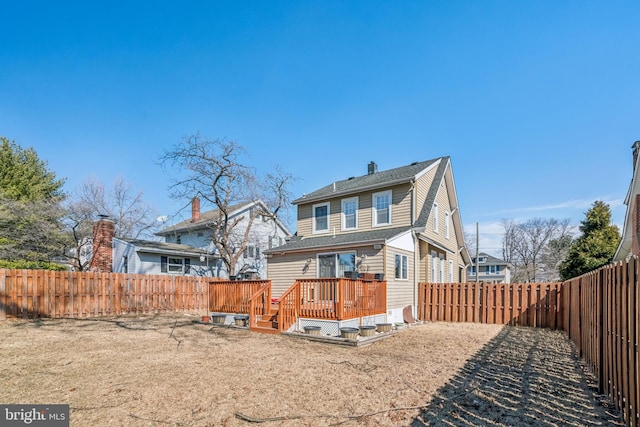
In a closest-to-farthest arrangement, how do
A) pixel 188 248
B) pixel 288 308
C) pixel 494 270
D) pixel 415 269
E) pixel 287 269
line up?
pixel 288 308, pixel 415 269, pixel 287 269, pixel 188 248, pixel 494 270

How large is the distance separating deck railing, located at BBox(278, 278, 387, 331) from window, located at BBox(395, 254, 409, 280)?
2614 mm

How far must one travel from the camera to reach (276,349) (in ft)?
26.1

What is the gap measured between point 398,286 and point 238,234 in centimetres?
1638

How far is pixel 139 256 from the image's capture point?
2228 cm

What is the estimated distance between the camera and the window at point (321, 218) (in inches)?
682

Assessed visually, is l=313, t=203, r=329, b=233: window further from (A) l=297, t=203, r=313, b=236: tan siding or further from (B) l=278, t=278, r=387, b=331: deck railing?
(B) l=278, t=278, r=387, b=331: deck railing

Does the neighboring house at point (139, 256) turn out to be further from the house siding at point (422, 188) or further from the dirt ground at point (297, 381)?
the house siding at point (422, 188)

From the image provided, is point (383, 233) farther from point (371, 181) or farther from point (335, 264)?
point (371, 181)

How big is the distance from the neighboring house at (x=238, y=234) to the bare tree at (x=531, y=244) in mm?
38043

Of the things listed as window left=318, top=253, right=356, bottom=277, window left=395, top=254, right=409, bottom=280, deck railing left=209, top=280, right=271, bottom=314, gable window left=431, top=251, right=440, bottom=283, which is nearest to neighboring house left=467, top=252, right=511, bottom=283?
gable window left=431, top=251, right=440, bottom=283

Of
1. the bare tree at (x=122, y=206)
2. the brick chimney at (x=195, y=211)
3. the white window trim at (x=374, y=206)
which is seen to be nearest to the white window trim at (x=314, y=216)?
the white window trim at (x=374, y=206)

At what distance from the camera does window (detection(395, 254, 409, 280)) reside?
13668 millimetres

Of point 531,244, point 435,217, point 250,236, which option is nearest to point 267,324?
point 435,217

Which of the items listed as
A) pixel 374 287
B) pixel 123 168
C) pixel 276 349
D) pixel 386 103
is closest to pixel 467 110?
pixel 386 103
